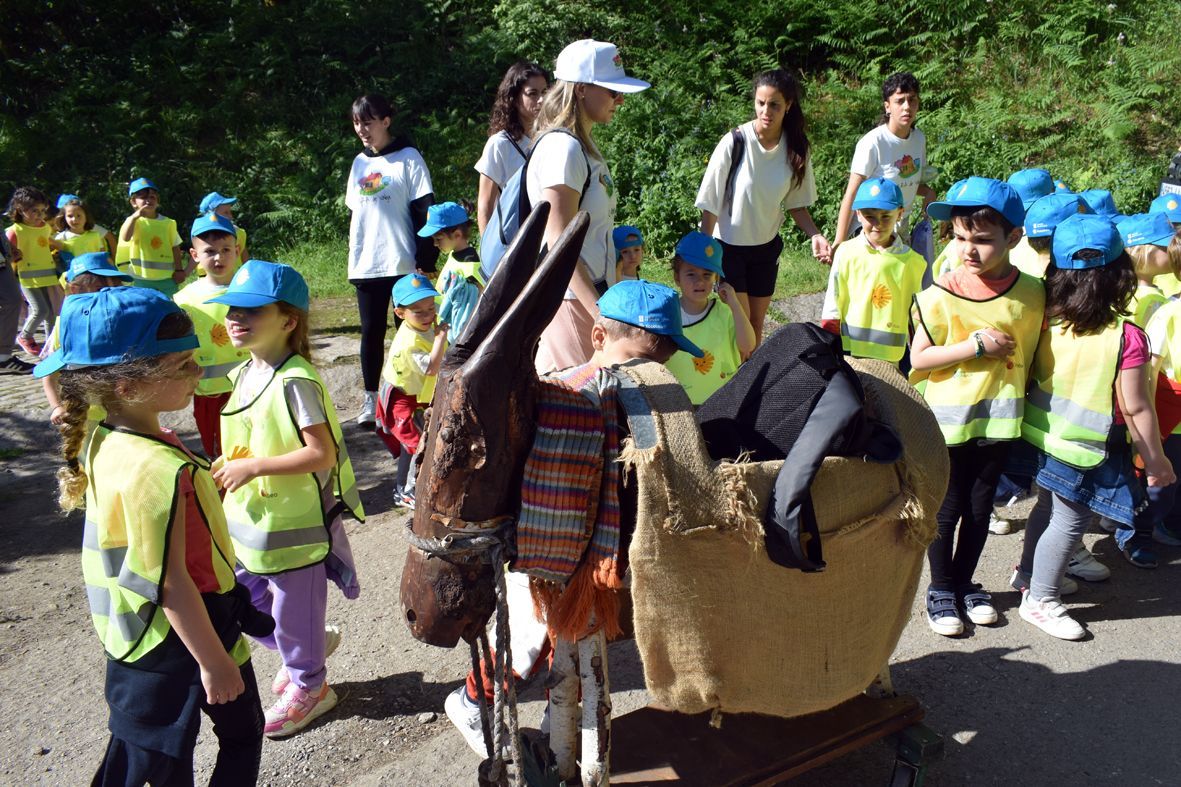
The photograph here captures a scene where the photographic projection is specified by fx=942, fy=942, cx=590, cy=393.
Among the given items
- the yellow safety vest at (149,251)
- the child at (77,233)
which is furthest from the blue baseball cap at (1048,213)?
the child at (77,233)

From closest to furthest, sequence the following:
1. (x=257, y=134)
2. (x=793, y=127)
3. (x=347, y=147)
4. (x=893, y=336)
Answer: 1. (x=893, y=336)
2. (x=793, y=127)
3. (x=347, y=147)
4. (x=257, y=134)

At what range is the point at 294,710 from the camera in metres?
3.61

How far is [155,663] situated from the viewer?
8.52 ft

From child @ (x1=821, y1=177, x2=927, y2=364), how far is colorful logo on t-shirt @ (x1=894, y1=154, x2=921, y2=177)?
144cm

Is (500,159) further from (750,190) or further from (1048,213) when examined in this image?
(1048,213)

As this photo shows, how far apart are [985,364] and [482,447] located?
2697 millimetres

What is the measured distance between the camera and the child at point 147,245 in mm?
8703

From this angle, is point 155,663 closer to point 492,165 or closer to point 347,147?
point 492,165

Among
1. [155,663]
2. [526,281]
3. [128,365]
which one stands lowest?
[155,663]

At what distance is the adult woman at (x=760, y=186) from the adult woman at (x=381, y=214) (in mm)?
2032

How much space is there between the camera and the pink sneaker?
3.58 m

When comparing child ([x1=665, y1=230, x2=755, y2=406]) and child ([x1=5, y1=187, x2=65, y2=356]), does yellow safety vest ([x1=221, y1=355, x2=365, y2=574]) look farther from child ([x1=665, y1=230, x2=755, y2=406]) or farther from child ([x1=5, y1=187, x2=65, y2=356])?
child ([x1=5, y1=187, x2=65, y2=356])

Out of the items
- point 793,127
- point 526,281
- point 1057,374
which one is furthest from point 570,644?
point 793,127

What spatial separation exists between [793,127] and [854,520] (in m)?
3.99
